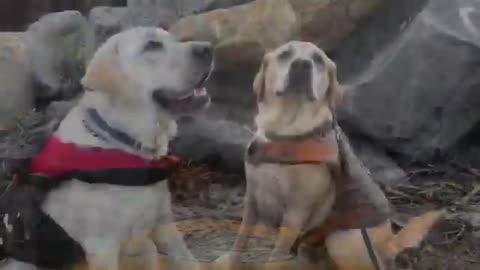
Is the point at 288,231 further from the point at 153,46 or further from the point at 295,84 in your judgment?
the point at 153,46

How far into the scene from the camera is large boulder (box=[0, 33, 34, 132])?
258 cm

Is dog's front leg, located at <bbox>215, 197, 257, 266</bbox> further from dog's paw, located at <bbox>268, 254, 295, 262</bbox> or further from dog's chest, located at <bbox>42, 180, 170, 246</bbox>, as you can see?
dog's chest, located at <bbox>42, 180, 170, 246</bbox>

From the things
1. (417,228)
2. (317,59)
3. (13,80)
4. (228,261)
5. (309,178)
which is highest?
(317,59)

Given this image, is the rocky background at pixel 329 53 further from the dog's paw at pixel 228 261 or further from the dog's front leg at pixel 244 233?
the dog's paw at pixel 228 261

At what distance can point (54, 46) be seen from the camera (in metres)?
2.58

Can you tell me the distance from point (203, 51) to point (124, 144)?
321mm

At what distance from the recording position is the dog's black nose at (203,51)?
2518mm

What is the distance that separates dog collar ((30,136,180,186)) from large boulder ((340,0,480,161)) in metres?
0.51

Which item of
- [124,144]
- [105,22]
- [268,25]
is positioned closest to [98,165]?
[124,144]

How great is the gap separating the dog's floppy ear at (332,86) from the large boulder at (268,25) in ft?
0.16

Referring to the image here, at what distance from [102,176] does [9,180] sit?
0.26 meters

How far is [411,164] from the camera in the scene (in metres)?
2.58

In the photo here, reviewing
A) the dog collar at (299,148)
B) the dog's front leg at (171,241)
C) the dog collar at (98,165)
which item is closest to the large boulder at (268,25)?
the dog collar at (299,148)

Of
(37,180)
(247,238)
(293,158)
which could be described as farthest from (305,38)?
(37,180)
